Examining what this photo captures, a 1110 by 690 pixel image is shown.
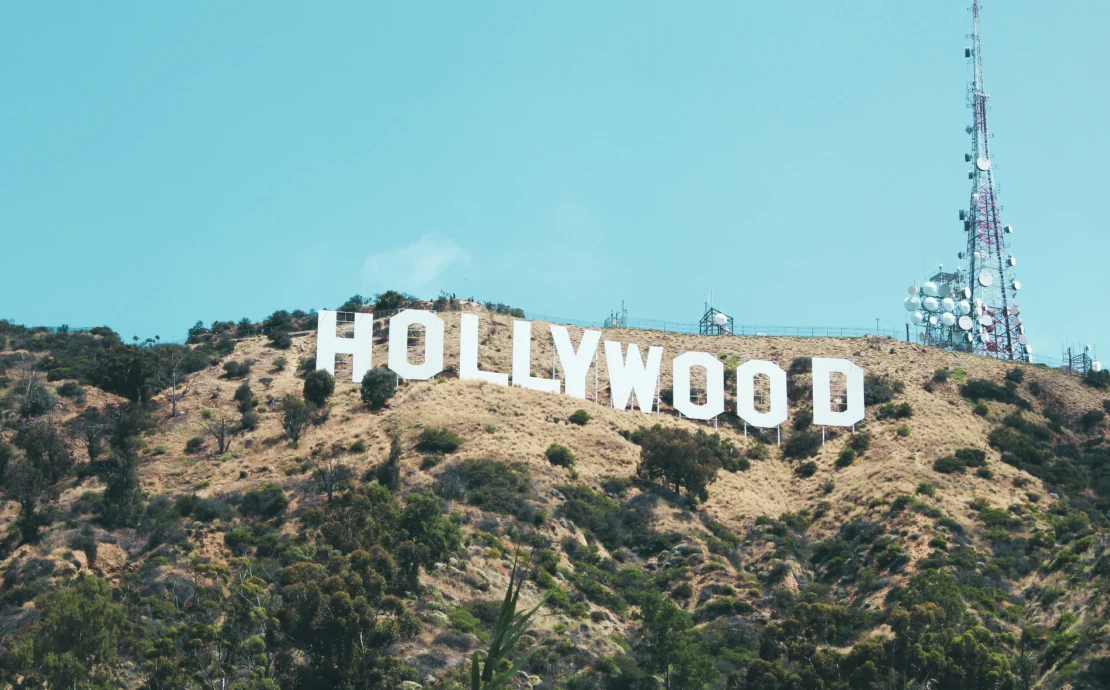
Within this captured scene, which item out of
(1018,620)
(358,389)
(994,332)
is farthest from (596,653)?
(994,332)

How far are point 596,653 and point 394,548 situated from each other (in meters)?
9.56

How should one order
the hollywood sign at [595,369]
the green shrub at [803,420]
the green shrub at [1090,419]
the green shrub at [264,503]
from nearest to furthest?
the green shrub at [264,503] < the hollywood sign at [595,369] < the green shrub at [803,420] < the green shrub at [1090,419]

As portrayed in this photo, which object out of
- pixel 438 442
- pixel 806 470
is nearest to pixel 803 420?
pixel 806 470

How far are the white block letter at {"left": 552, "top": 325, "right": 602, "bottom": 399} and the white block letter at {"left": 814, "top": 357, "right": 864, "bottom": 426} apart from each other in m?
14.4

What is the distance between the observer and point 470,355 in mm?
85500

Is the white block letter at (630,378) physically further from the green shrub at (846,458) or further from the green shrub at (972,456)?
the green shrub at (972,456)

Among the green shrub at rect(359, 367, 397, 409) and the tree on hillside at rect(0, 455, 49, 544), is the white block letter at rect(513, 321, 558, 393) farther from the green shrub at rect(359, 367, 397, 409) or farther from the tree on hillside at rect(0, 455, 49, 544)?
the tree on hillside at rect(0, 455, 49, 544)

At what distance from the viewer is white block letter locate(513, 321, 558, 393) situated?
280 feet

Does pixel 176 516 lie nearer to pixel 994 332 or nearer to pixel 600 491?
pixel 600 491

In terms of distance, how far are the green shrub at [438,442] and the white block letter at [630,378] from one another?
13.4 metres

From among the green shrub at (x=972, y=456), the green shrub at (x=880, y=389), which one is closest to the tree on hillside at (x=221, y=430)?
the green shrub at (x=880, y=389)

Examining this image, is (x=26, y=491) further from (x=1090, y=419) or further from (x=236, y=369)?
(x=1090, y=419)

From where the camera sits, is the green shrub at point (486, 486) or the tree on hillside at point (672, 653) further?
the green shrub at point (486, 486)

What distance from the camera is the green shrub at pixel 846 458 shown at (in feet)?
278
